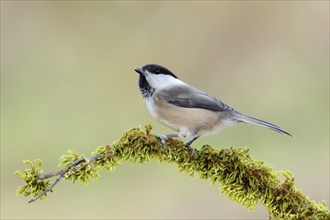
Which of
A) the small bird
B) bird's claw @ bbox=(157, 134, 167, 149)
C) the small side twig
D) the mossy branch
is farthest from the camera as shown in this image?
the small bird

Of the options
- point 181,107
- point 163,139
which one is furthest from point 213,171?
point 181,107

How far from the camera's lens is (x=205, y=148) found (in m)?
1.93

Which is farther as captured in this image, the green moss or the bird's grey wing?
the bird's grey wing

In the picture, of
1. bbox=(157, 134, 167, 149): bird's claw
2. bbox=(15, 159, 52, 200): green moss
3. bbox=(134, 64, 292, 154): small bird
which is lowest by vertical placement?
bbox=(15, 159, 52, 200): green moss

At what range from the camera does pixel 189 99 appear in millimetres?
2473

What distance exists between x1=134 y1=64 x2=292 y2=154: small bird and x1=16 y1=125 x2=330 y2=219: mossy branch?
1.30 feet

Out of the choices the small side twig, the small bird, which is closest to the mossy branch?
the small side twig

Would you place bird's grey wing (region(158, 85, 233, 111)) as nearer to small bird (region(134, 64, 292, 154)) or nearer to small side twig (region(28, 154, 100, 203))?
small bird (region(134, 64, 292, 154))

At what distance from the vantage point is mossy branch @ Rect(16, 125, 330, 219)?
175cm

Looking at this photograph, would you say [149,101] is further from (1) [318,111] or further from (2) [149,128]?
(1) [318,111]

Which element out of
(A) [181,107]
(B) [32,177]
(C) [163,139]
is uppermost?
(A) [181,107]

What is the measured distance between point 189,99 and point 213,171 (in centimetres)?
64

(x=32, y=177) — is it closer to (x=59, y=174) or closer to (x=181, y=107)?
(x=59, y=174)

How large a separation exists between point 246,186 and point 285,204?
0.15 m
